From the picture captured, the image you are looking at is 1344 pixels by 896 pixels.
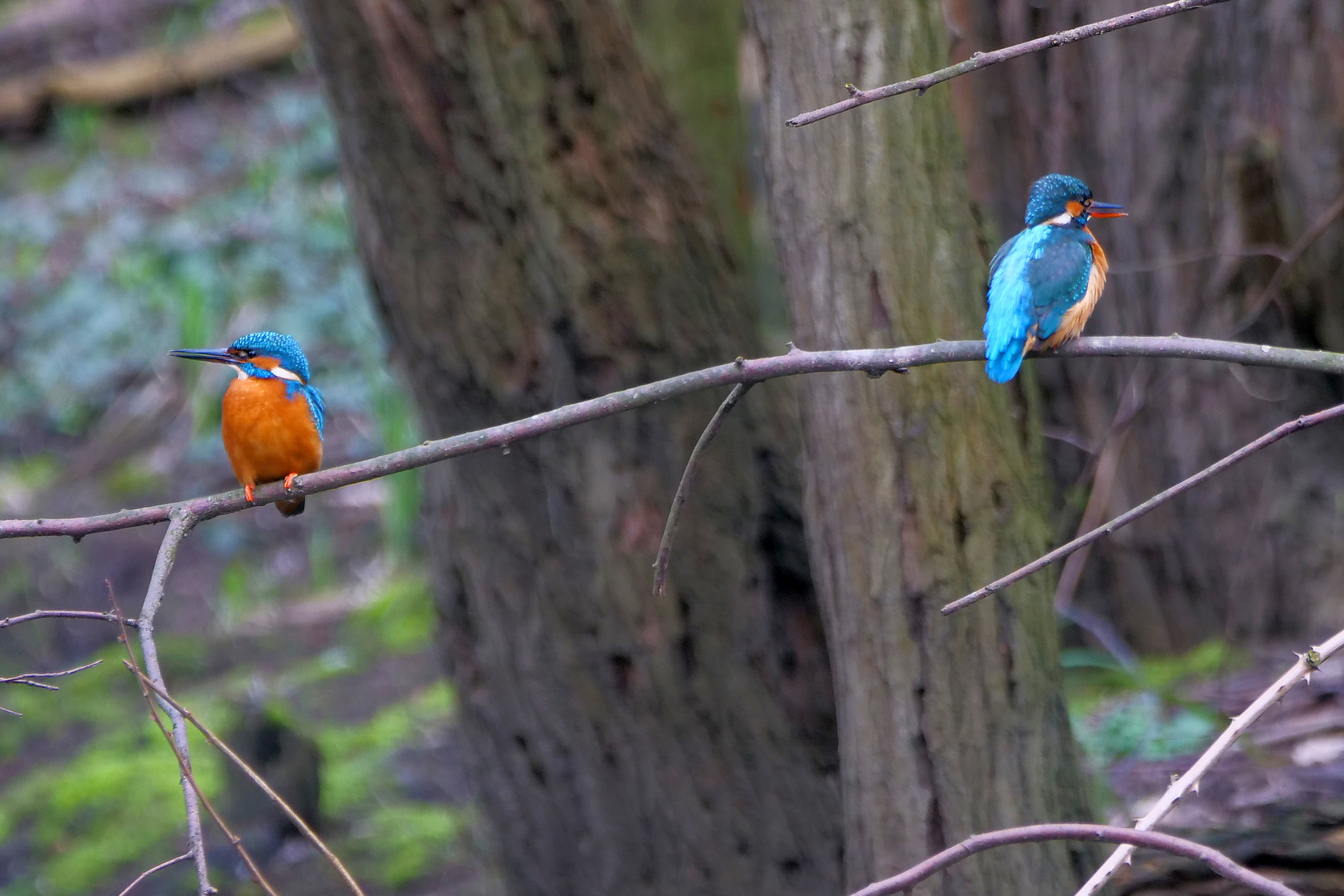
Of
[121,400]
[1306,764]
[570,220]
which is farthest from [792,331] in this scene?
[121,400]

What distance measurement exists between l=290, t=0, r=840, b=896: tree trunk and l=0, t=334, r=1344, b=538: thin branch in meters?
1.20

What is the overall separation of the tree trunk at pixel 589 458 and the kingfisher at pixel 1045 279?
2.91 feet

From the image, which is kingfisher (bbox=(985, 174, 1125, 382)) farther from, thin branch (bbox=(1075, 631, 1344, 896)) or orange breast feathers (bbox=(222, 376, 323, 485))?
orange breast feathers (bbox=(222, 376, 323, 485))

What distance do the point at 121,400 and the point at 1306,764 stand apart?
293 inches

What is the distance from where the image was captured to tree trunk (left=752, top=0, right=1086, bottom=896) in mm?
2209

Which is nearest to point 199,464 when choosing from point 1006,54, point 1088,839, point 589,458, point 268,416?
point 589,458

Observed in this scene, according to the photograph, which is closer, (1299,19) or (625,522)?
(625,522)

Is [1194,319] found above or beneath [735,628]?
above

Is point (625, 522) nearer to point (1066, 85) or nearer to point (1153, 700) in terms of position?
point (1153, 700)

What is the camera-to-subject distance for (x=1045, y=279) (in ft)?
6.61

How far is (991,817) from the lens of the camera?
2.24m

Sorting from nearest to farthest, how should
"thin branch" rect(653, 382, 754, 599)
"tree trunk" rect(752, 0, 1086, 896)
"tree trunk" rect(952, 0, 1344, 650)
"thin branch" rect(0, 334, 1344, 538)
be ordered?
"thin branch" rect(0, 334, 1344, 538) < "thin branch" rect(653, 382, 754, 599) < "tree trunk" rect(752, 0, 1086, 896) < "tree trunk" rect(952, 0, 1344, 650)

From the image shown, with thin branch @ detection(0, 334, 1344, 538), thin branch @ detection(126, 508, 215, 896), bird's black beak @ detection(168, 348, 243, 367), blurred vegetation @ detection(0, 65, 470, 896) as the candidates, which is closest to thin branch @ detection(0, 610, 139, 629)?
thin branch @ detection(126, 508, 215, 896)

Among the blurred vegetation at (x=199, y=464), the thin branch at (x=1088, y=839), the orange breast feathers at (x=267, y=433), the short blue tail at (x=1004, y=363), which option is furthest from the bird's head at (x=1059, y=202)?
the blurred vegetation at (x=199, y=464)
